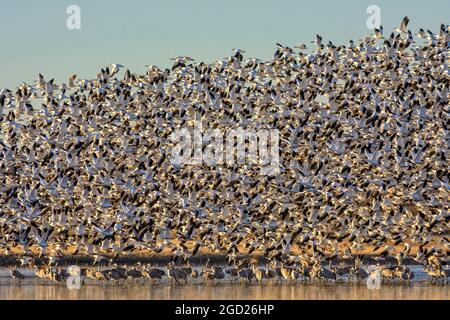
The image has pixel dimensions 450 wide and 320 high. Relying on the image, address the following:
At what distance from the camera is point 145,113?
83.1m

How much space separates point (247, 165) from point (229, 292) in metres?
23.0

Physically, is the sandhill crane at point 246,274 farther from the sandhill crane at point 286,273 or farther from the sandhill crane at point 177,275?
the sandhill crane at point 177,275

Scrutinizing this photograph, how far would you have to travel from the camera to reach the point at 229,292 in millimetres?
57250

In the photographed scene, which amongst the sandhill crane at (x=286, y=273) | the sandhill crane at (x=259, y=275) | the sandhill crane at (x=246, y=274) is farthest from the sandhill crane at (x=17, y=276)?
the sandhill crane at (x=286, y=273)

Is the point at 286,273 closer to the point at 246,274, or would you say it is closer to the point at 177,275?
the point at 246,274

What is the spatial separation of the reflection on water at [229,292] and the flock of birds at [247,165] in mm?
A: 6105

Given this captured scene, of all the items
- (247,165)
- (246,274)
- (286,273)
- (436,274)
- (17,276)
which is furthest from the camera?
(247,165)

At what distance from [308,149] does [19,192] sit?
14296 millimetres

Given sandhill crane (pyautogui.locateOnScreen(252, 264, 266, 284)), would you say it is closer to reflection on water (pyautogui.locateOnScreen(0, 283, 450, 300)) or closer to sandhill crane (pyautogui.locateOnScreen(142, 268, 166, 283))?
reflection on water (pyautogui.locateOnScreen(0, 283, 450, 300))

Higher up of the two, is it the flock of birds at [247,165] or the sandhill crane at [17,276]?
the flock of birds at [247,165]

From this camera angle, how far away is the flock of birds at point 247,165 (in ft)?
238

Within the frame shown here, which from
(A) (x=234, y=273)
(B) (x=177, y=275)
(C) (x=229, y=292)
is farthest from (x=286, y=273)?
(C) (x=229, y=292)

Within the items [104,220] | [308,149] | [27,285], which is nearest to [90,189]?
[104,220]

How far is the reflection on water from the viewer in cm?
5481
